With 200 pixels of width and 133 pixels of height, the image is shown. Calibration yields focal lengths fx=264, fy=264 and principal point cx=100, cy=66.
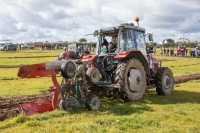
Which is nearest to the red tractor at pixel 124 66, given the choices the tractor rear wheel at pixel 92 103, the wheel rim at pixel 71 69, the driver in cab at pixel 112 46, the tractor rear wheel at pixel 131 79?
the tractor rear wheel at pixel 131 79

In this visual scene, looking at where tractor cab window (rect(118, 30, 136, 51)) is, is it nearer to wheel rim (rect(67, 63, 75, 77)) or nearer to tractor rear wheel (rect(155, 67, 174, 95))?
tractor rear wheel (rect(155, 67, 174, 95))

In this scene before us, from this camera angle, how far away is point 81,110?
288 inches

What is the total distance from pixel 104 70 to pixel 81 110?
2045 millimetres

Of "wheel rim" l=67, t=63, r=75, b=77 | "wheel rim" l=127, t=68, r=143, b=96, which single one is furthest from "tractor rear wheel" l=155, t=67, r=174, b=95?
"wheel rim" l=67, t=63, r=75, b=77

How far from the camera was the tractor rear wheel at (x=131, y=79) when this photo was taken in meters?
8.31

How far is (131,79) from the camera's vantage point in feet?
28.4

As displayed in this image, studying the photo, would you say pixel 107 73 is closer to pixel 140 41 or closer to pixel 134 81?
pixel 134 81

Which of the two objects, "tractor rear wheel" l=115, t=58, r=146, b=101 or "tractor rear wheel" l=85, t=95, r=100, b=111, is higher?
"tractor rear wheel" l=115, t=58, r=146, b=101

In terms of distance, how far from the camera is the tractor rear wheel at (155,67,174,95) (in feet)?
33.9

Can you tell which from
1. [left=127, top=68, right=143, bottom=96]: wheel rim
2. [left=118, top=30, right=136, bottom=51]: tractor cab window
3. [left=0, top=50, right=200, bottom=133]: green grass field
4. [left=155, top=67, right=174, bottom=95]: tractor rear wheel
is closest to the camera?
[left=0, top=50, right=200, bottom=133]: green grass field

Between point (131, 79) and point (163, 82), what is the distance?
2.32 m

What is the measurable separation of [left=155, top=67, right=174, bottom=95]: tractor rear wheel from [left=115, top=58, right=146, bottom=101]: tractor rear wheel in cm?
137

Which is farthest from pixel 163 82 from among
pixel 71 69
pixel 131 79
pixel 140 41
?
pixel 71 69

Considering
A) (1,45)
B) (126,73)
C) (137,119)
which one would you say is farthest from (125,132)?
(1,45)
